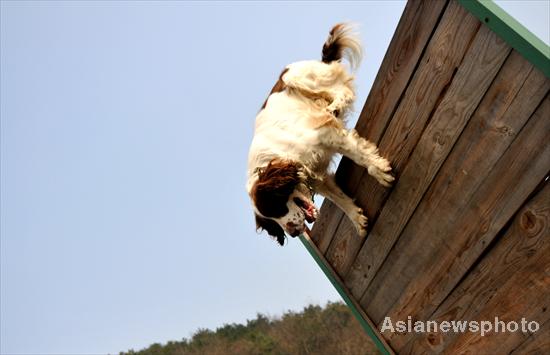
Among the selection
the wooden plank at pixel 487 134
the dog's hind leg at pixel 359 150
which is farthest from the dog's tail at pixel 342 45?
the wooden plank at pixel 487 134

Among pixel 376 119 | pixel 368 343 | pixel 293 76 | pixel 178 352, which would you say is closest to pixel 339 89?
pixel 293 76

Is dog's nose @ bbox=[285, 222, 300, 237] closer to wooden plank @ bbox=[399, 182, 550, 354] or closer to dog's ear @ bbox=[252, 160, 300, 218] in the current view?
dog's ear @ bbox=[252, 160, 300, 218]

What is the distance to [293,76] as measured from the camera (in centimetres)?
496

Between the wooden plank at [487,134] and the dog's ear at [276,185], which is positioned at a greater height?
the dog's ear at [276,185]

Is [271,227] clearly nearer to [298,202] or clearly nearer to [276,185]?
[298,202]

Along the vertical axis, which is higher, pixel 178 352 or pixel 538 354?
pixel 178 352

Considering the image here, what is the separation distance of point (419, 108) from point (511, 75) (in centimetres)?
68

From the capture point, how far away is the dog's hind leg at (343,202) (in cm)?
416

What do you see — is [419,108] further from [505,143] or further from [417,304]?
[417,304]

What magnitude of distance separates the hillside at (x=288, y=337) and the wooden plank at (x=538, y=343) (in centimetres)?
2510

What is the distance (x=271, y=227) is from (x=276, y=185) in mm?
413

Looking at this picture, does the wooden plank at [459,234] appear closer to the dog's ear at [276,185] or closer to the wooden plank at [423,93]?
the wooden plank at [423,93]

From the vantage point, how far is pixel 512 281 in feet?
10.4

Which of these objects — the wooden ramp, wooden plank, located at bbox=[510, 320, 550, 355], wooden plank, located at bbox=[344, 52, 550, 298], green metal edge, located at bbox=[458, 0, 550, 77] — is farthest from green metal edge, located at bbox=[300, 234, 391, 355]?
green metal edge, located at bbox=[458, 0, 550, 77]
